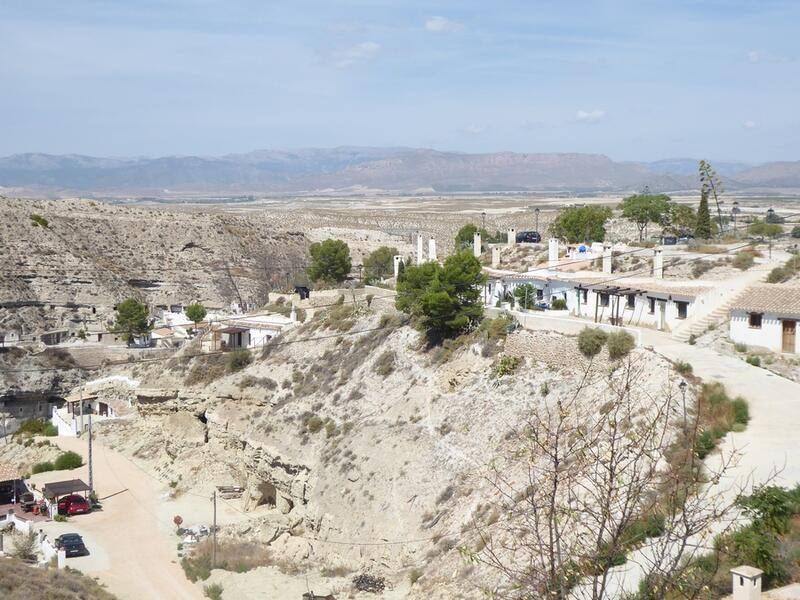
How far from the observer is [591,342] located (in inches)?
992

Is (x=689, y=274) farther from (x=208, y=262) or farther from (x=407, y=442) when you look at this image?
(x=208, y=262)

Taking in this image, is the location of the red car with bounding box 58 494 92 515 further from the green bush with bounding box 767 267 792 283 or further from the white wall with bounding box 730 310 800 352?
the green bush with bounding box 767 267 792 283

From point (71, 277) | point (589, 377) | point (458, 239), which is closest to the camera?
point (589, 377)

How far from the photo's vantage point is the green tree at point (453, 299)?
102ft

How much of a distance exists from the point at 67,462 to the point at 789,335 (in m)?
28.7

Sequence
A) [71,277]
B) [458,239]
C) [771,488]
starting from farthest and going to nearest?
[71,277] < [458,239] < [771,488]

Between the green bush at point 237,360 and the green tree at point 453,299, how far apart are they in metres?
10.4

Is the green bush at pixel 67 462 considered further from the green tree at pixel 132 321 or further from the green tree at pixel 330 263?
the green tree at pixel 330 263

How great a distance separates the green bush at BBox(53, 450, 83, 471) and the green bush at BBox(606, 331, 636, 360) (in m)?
24.4

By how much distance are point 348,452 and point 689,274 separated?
14.3m

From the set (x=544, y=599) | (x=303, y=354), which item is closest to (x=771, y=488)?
(x=544, y=599)

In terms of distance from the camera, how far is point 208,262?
83.8 m

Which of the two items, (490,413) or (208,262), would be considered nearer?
(490,413)

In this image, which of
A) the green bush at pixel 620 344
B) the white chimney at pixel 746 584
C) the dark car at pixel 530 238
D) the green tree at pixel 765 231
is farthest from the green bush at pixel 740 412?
the dark car at pixel 530 238
